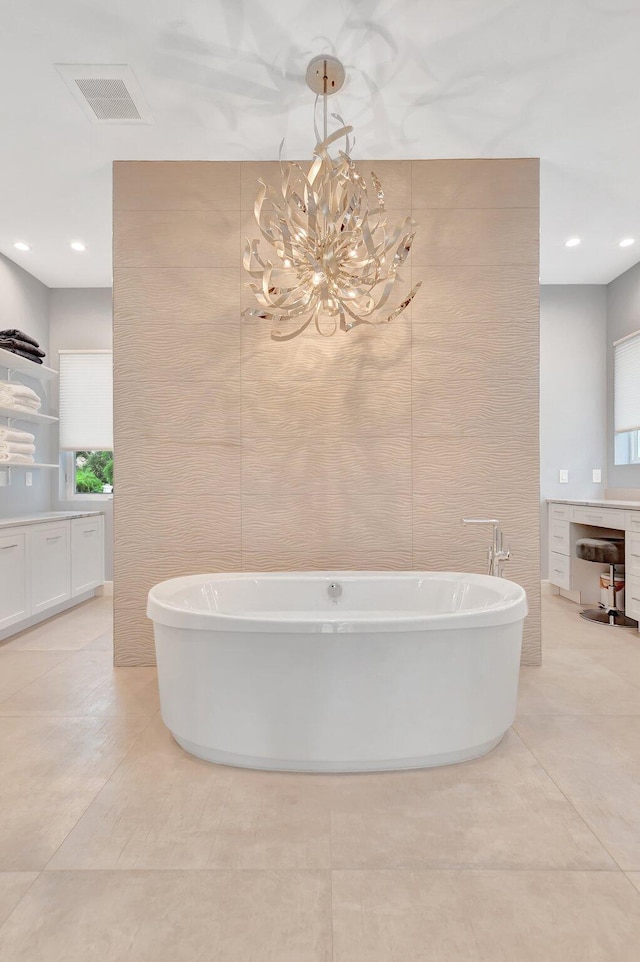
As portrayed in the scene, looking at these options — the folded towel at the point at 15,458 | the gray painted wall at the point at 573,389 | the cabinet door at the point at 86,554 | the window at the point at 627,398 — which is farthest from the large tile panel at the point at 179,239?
the window at the point at 627,398

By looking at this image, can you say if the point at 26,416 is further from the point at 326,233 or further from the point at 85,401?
the point at 326,233

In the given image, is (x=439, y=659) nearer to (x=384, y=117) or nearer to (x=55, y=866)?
(x=55, y=866)

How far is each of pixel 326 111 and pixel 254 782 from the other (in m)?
2.76

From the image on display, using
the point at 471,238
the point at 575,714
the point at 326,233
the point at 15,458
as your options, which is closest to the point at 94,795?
the point at 575,714

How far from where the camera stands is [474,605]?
260cm

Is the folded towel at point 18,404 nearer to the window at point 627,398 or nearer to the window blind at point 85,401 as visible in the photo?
the window blind at point 85,401

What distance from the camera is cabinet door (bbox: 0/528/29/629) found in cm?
356

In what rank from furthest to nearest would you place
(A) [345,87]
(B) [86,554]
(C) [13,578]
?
(B) [86,554] → (C) [13,578] → (A) [345,87]

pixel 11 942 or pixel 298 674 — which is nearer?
pixel 11 942

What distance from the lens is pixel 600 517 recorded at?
413cm

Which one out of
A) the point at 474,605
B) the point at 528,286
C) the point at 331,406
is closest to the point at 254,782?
the point at 474,605

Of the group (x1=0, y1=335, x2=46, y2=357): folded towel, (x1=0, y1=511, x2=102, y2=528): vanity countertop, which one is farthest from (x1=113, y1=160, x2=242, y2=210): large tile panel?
(x1=0, y1=511, x2=102, y2=528): vanity countertop

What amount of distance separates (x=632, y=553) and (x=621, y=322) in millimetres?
2152

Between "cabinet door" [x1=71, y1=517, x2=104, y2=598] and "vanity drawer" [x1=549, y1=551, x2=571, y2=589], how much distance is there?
12.2 ft
